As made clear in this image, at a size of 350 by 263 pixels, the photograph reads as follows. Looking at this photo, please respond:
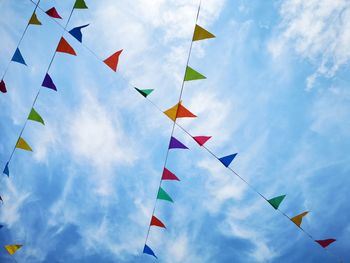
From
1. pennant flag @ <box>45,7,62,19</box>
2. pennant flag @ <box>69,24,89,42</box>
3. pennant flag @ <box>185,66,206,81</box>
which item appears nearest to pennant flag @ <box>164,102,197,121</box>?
pennant flag @ <box>185,66,206,81</box>

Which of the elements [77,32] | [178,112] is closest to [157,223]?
[178,112]

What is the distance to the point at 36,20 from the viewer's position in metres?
4.31

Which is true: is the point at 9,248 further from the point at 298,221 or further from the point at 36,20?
the point at 298,221

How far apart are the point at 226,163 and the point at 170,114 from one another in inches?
48.4

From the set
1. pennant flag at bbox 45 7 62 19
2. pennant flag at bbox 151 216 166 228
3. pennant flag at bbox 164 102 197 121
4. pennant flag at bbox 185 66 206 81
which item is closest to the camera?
pennant flag at bbox 185 66 206 81

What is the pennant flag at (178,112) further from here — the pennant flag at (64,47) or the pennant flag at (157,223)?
the pennant flag at (157,223)

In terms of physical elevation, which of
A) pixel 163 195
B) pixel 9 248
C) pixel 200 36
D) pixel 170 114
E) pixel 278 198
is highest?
pixel 200 36

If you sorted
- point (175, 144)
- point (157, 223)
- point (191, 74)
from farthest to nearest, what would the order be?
point (157, 223), point (175, 144), point (191, 74)

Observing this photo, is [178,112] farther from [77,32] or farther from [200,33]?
[77,32]

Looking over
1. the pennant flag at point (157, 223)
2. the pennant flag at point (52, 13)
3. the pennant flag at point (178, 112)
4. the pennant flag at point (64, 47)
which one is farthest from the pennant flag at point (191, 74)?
the pennant flag at point (157, 223)

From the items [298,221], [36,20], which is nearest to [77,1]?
[36,20]

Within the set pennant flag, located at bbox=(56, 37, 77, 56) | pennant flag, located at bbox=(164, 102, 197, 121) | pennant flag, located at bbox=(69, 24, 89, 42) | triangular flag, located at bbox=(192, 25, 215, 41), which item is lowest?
pennant flag, located at bbox=(164, 102, 197, 121)

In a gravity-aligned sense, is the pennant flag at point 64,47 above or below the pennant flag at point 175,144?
above

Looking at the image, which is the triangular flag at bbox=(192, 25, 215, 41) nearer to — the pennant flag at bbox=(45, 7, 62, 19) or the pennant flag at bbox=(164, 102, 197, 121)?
the pennant flag at bbox=(164, 102, 197, 121)
